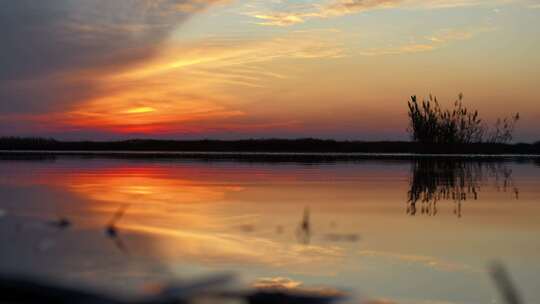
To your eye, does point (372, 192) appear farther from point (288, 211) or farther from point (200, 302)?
point (200, 302)

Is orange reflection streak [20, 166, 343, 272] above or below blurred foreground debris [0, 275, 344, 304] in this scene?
below

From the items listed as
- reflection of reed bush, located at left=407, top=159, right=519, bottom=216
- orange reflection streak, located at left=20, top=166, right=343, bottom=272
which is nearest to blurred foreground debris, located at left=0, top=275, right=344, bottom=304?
orange reflection streak, located at left=20, top=166, right=343, bottom=272

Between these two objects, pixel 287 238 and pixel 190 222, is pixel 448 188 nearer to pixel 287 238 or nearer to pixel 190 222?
pixel 190 222

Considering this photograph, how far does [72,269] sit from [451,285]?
3.28 m

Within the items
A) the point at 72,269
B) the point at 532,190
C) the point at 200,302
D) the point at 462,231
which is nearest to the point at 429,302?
the point at 200,302

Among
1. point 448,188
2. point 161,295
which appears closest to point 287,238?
point 161,295

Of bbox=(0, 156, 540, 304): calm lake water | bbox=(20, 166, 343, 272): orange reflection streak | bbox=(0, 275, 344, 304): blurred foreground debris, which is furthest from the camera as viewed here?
bbox=(20, 166, 343, 272): orange reflection streak

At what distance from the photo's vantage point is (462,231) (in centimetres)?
934

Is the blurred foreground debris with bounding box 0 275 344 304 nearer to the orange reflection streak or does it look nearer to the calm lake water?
the calm lake water

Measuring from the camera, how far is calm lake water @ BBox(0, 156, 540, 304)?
6.13 metres

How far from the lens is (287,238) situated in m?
8.39

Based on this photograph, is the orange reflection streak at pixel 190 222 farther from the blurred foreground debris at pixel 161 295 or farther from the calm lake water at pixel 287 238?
the blurred foreground debris at pixel 161 295

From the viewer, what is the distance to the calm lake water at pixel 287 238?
6133 millimetres

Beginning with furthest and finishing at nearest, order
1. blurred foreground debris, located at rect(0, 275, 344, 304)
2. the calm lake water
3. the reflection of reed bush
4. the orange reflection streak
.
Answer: the reflection of reed bush
the orange reflection streak
the calm lake water
blurred foreground debris, located at rect(0, 275, 344, 304)
